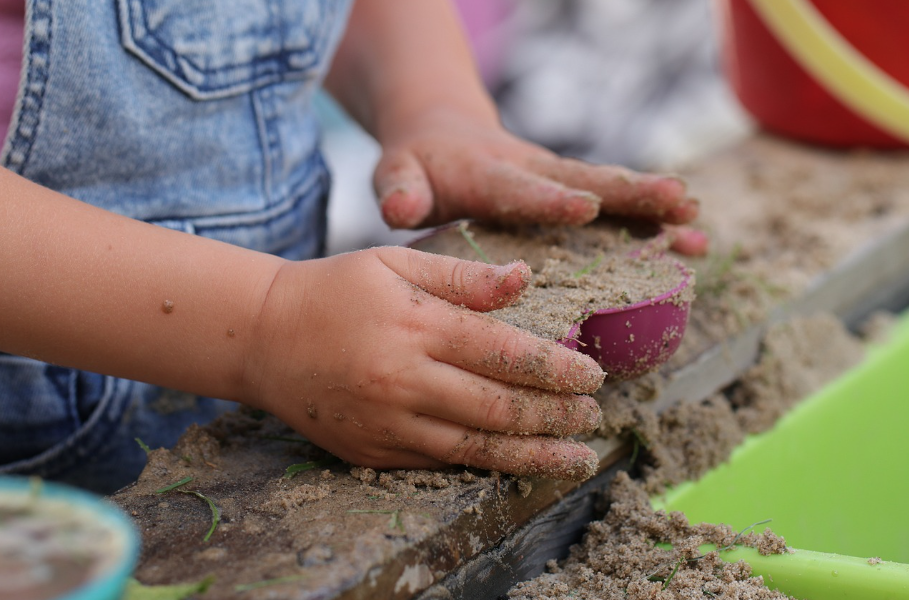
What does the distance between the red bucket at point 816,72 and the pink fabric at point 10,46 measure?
1517mm

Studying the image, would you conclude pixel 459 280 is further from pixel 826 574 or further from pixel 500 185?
pixel 826 574

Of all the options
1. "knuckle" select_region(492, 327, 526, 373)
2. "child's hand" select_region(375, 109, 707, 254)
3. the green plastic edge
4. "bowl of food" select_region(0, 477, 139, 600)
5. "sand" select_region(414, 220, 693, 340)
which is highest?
"child's hand" select_region(375, 109, 707, 254)

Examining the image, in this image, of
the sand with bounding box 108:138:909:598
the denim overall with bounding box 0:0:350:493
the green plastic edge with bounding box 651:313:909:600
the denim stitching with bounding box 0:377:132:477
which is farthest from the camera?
the denim stitching with bounding box 0:377:132:477

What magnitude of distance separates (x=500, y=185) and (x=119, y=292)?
516 millimetres

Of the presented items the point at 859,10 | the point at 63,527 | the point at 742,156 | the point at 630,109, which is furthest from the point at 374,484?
the point at 630,109

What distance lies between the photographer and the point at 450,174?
119 cm

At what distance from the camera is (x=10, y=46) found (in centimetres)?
91

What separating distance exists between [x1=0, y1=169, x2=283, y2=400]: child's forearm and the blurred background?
2.74 m

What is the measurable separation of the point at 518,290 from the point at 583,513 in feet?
1.13

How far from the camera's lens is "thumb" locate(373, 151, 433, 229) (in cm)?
113

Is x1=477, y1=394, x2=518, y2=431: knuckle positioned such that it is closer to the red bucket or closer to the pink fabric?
the pink fabric

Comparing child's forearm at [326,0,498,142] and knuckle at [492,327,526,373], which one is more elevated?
child's forearm at [326,0,498,142]

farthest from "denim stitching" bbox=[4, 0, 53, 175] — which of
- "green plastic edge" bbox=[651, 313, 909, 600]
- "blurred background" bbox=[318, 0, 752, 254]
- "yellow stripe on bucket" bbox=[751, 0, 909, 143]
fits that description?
"blurred background" bbox=[318, 0, 752, 254]

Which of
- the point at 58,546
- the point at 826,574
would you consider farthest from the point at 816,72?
the point at 58,546
